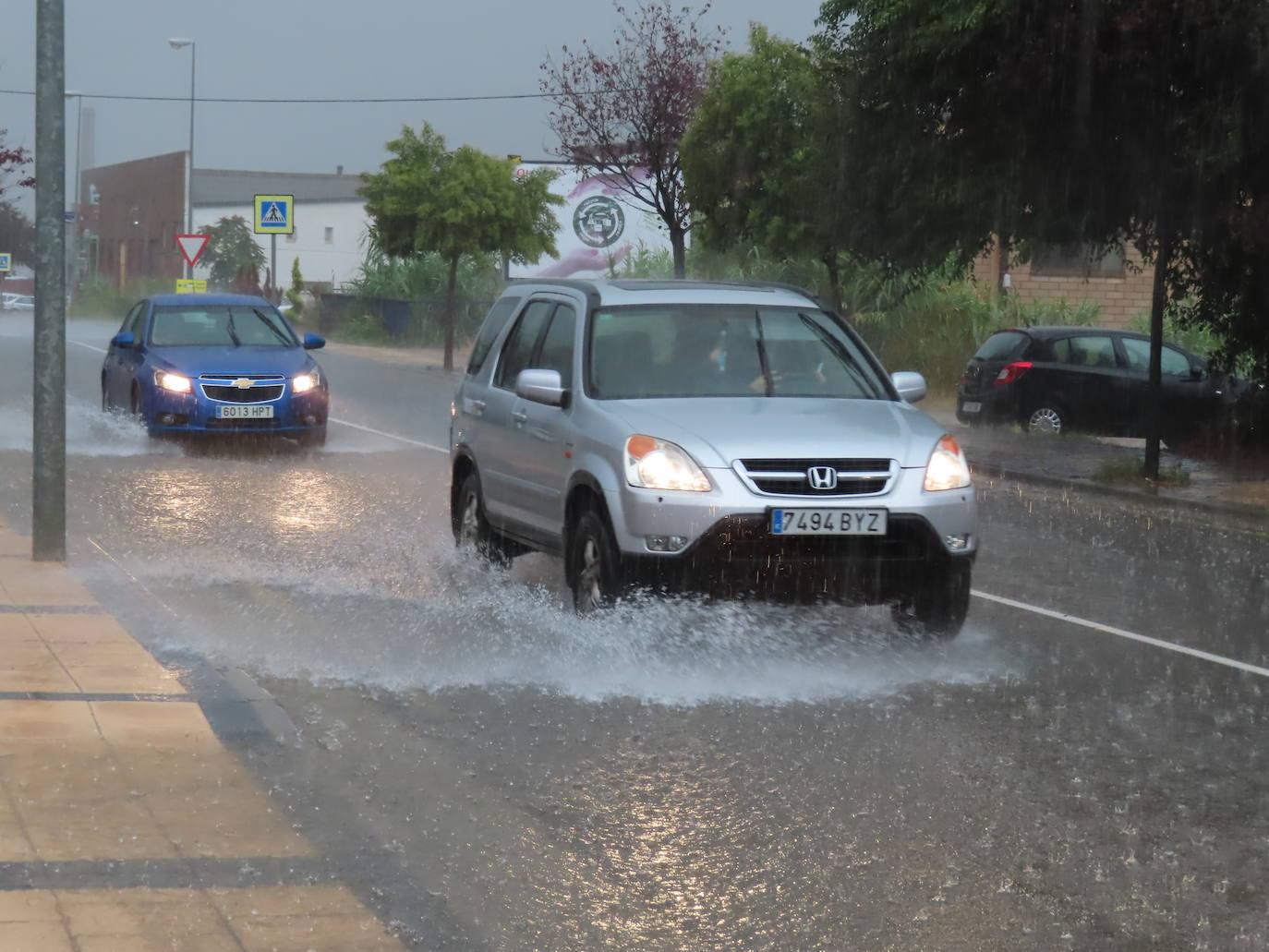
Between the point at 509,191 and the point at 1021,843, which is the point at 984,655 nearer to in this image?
the point at 1021,843

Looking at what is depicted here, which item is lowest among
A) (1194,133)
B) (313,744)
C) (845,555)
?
(313,744)

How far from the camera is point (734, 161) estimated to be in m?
27.3

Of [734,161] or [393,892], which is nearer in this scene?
[393,892]

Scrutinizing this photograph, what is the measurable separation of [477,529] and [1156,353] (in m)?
8.80

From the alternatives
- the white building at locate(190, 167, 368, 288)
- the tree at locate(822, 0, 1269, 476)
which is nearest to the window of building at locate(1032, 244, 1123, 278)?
the tree at locate(822, 0, 1269, 476)

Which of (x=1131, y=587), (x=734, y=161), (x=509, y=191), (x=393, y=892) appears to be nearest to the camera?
(x=393, y=892)

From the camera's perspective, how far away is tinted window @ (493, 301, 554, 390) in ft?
32.7

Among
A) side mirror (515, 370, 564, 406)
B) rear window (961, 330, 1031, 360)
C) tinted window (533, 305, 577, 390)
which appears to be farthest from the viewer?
rear window (961, 330, 1031, 360)

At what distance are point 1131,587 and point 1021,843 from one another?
18.1ft

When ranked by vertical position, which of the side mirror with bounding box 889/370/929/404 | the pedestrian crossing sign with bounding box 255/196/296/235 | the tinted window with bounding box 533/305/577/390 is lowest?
the side mirror with bounding box 889/370/929/404

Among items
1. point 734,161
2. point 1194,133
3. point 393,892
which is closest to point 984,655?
point 393,892

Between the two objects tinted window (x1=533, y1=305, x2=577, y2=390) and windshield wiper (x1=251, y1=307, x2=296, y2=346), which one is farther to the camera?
windshield wiper (x1=251, y1=307, x2=296, y2=346)

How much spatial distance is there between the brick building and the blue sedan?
795 inches

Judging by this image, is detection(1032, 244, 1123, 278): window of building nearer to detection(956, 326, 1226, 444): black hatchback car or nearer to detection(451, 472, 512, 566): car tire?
detection(956, 326, 1226, 444): black hatchback car
